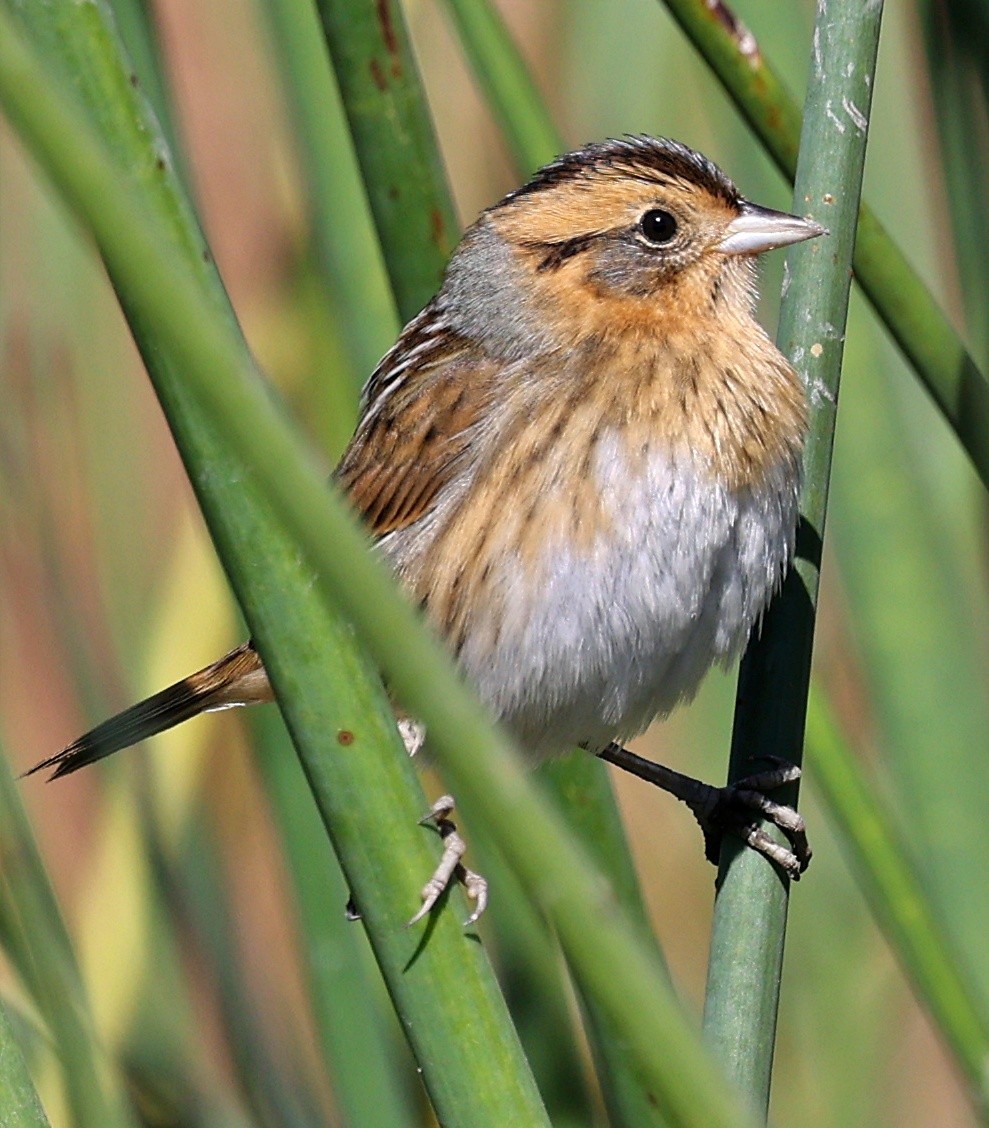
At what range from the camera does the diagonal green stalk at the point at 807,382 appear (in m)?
1.06

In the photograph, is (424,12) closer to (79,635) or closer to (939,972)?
(79,635)

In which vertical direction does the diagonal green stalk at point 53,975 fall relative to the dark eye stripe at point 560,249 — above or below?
below

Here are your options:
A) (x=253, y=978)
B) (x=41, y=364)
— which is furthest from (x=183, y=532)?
(x=253, y=978)

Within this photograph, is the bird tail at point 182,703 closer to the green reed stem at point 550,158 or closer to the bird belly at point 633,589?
the bird belly at point 633,589

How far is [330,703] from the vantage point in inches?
31.9

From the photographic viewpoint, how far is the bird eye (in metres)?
1.61

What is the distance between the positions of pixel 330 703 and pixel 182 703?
902 mm

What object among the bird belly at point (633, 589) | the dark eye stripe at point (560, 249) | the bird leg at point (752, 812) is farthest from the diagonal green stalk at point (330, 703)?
the dark eye stripe at point (560, 249)

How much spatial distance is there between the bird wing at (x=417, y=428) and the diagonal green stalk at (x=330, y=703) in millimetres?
781

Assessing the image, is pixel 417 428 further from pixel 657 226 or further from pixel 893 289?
pixel 893 289

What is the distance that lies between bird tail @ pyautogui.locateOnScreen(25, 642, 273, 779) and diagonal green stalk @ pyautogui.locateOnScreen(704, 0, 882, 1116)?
0.61 m

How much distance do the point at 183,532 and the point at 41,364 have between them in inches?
11.4

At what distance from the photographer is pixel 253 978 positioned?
1.98 metres

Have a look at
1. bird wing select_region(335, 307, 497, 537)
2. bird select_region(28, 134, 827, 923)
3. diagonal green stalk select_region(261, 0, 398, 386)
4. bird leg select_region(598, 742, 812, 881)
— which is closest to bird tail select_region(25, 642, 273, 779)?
bird select_region(28, 134, 827, 923)
